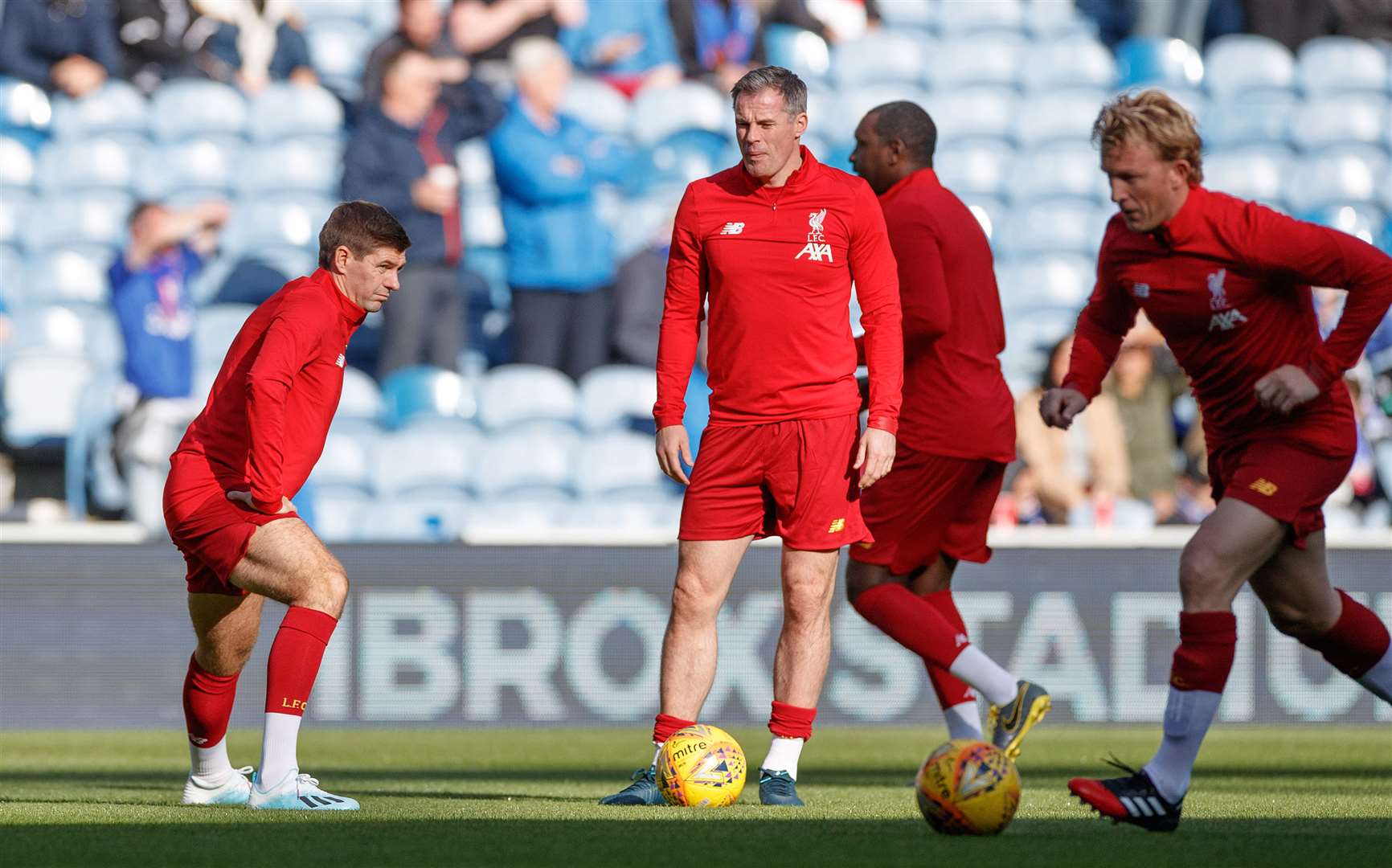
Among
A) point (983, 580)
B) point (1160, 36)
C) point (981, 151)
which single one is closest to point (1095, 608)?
point (983, 580)

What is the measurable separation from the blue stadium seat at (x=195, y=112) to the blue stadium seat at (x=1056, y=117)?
6088mm

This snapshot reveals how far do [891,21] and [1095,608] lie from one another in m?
6.45

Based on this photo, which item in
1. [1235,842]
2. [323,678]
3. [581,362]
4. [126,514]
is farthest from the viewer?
[581,362]

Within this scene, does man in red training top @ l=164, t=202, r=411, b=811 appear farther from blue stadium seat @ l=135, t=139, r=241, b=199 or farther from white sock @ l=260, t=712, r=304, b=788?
blue stadium seat @ l=135, t=139, r=241, b=199

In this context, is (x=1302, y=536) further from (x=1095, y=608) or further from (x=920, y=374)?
(x=1095, y=608)

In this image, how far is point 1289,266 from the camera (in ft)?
17.9

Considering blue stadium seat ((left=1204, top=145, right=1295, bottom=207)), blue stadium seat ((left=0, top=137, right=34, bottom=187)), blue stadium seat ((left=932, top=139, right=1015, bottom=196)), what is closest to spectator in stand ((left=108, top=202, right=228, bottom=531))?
blue stadium seat ((left=0, top=137, right=34, bottom=187))

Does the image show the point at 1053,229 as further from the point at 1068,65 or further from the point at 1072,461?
the point at 1072,461

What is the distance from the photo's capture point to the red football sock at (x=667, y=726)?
6.17 m

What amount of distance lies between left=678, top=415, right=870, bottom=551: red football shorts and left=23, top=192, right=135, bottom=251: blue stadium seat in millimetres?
9099

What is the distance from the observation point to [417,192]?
13344mm

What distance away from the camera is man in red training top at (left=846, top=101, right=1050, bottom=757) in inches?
273

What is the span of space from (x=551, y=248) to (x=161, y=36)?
11.8 feet

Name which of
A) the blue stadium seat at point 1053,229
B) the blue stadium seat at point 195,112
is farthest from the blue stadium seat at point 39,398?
the blue stadium seat at point 1053,229
